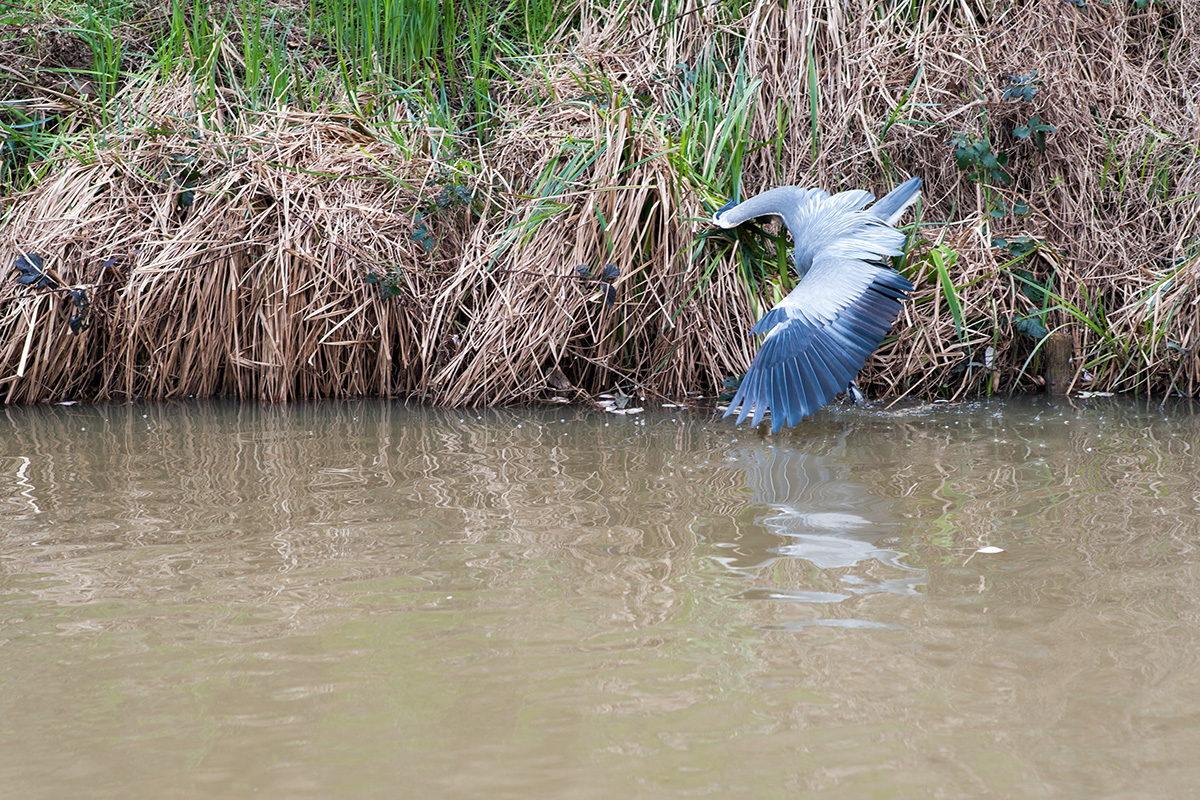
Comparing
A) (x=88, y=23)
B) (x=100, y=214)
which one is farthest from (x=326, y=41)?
(x=100, y=214)

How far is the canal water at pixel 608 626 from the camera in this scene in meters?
1.27

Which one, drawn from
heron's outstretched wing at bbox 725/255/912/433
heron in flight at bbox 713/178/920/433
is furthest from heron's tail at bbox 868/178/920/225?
heron's outstretched wing at bbox 725/255/912/433

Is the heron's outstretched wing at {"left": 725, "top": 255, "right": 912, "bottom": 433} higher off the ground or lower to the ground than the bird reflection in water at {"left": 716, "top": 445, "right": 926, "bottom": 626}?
higher

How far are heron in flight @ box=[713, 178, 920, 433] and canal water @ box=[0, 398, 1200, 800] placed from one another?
0.26m

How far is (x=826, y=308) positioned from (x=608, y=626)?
1974 millimetres

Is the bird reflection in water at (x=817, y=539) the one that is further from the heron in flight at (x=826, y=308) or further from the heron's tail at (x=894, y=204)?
the heron's tail at (x=894, y=204)

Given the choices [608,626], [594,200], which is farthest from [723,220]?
[608,626]

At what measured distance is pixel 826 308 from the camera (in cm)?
339

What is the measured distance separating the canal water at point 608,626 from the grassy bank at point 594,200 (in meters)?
1.25

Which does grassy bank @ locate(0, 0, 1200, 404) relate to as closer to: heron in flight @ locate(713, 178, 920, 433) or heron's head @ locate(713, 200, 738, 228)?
heron's head @ locate(713, 200, 738, 228)

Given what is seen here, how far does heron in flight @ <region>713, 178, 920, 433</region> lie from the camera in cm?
327

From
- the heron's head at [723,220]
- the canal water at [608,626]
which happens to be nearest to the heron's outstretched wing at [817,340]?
the canal water at [608,626]

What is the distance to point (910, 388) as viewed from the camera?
164 inches

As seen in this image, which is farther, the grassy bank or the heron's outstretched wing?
the grassy bank
